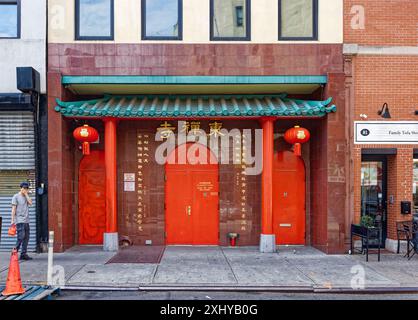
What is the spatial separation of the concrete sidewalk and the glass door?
1424 mm

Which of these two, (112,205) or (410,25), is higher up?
(410,25)

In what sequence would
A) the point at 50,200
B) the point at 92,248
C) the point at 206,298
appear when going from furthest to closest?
the point at 92,248 < the point at 50,200 < the point at 206,298

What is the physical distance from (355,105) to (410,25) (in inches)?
112

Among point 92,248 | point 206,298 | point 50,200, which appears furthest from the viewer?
point 92,248

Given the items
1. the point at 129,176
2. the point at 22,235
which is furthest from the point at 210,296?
the point at 129,176

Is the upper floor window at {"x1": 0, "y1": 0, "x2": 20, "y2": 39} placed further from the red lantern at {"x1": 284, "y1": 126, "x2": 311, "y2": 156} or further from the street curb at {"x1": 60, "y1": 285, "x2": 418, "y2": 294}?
the red lantern at {"x1": 284, "y1": 126, "x2": 311, "y2": 156}

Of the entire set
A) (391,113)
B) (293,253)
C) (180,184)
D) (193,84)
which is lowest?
(293,253)

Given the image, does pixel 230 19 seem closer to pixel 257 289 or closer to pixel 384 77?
pixel 384 77

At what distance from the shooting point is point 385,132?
11.3 metres

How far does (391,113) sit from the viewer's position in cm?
1134

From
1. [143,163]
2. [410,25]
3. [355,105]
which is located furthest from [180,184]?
[410,25]

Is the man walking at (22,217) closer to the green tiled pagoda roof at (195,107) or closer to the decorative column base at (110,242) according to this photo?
the decorative column base at (110,242)

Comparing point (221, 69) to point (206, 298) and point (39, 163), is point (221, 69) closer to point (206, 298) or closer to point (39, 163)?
point (39, 163)

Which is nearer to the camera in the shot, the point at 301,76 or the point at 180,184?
the point at 301,76
